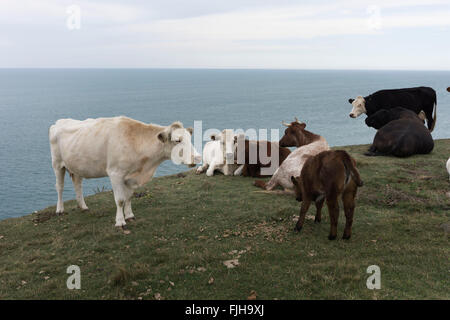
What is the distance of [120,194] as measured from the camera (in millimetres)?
8039

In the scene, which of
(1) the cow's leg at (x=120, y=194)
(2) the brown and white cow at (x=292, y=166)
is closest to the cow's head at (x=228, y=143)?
(2) the brown and white cow at (x=292, y=166)

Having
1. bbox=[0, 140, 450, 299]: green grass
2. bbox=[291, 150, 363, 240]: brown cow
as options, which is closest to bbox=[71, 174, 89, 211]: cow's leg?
bbox=[0, 140, 450, 299]: green grass

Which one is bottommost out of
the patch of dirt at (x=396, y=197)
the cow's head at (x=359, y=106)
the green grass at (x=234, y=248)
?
the green grass at (x=234, y=248)

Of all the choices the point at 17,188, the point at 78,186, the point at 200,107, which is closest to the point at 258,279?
the point at 78,186

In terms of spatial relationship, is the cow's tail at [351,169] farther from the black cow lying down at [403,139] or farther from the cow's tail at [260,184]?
the black cow lying down at [403,139]

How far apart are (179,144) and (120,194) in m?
1.78

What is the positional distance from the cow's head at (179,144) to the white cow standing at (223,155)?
18.7 feet

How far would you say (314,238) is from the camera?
7.11 metres

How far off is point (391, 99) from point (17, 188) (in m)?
34.5

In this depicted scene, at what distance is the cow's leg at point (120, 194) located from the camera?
7.97 m

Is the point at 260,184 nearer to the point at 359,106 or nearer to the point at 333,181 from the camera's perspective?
the point at 333,181

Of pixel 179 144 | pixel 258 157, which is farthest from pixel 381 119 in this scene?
pixel 179 144

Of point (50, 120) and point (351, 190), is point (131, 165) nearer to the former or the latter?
point (351, 190)

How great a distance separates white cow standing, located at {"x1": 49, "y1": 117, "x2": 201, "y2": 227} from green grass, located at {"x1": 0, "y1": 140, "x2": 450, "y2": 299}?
1.12m
